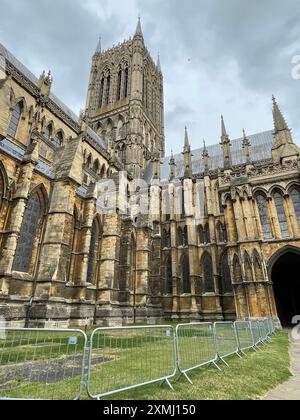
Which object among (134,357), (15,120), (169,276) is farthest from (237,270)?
(15,120)

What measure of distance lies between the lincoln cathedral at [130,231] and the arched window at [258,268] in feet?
0.23

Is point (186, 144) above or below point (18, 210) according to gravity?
above

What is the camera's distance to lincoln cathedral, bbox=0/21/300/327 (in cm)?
1359

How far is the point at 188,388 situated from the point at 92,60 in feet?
188

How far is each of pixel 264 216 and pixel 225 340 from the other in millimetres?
14068

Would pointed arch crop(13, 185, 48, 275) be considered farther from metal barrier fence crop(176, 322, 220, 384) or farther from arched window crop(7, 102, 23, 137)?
metal barrier fence crop(176, 322, 220, 384)

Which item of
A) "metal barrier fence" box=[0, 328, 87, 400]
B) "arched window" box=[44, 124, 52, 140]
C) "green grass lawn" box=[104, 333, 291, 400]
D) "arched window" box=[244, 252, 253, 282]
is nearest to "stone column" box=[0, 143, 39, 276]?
"metal barrier fence" box=[0, 328, 87, 400]

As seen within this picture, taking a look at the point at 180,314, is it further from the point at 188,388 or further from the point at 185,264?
the point at 188,388

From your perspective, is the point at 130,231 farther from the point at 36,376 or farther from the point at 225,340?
the point at 36,376

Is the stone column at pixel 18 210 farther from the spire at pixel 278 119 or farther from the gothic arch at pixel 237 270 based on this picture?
the spire at pixel 278 119

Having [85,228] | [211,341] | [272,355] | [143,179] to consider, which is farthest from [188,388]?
[143,179]

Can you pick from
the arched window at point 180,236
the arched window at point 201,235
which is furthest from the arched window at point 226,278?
the arched window at point 180,236

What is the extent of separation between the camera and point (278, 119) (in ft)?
80.3

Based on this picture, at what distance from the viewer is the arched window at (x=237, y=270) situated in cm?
1792
